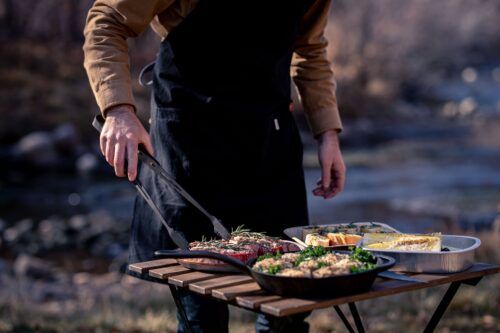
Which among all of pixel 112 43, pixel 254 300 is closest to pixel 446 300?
pixel 254 300

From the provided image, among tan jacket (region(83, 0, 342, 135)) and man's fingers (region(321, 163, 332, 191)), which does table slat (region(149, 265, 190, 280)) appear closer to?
tan jacket (region(83, 0, 342, 135))

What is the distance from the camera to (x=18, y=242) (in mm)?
9391

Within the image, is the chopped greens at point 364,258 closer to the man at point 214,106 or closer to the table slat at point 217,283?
the table slat at point 217,283

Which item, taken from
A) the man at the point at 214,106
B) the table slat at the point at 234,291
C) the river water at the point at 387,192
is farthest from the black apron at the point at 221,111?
the river water at the point at 387,192

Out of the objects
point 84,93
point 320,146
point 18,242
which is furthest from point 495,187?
point 320,146

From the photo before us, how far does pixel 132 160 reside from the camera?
212 centimetres

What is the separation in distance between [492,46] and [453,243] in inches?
851

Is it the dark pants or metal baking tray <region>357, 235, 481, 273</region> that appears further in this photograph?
the dark pants

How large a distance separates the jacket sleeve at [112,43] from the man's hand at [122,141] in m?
0.10

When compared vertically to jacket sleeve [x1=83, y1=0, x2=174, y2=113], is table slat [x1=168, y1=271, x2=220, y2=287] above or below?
below

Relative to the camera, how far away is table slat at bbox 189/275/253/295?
5.80 feet

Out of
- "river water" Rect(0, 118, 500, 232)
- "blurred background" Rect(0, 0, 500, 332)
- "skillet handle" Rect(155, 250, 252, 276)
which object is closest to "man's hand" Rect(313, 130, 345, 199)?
"skillet handle" Rect(155, 250, 252, 276)

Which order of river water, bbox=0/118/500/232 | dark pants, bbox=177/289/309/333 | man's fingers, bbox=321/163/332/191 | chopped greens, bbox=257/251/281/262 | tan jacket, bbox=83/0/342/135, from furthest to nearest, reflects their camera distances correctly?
river water, bbox=0/118/500/232 < man's fingers, bbox=321/163/332/191 < dark pants, bbox=177/289/309/333 < tan jacket, bbox=83/0/342/135 < chopped greens, bbox=257/251/281/262

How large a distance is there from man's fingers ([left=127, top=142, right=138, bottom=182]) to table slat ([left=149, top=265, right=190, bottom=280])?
0.93 ft
